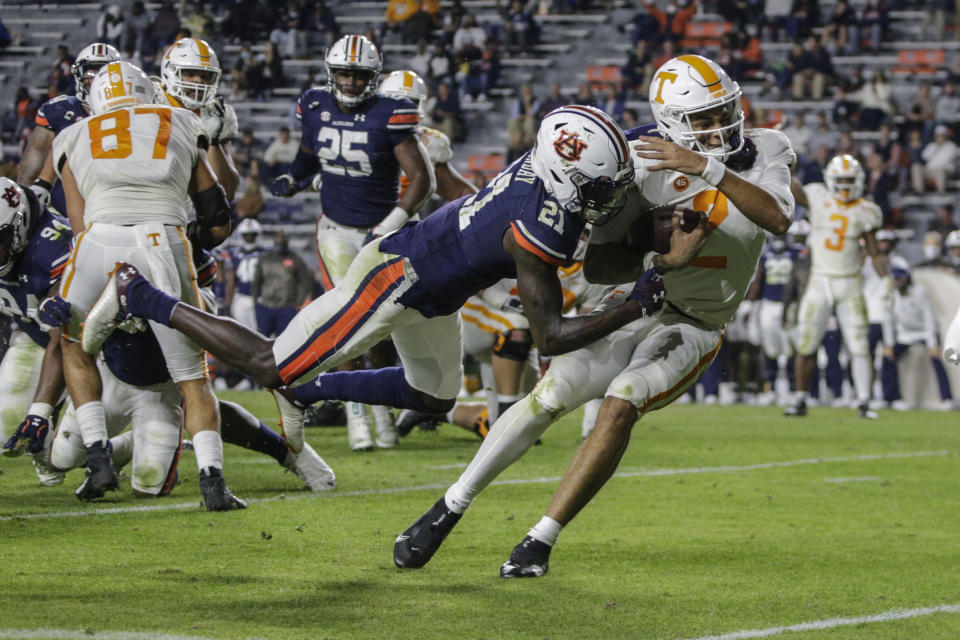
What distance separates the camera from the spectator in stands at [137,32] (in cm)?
1964

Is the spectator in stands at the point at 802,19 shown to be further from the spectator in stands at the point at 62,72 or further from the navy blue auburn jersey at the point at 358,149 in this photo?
the navy blue auburn jersey at the point at 358,149

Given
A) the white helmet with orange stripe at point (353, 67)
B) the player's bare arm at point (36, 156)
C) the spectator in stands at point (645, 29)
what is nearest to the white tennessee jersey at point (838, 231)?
the white helmet with orange stripe at point (353, 67)

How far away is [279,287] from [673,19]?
7541mm

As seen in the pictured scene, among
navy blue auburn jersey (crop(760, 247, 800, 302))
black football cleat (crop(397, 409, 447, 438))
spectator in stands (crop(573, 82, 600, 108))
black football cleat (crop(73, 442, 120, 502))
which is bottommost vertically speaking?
navy blue auburn jersey (crop(760, 247, 800, 302))

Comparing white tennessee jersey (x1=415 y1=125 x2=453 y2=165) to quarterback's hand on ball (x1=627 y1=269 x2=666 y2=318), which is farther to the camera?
white tennessee jersey (x1=415 y1=125 x2=453 y2=165)

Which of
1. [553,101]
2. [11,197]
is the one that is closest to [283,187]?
[11,197]

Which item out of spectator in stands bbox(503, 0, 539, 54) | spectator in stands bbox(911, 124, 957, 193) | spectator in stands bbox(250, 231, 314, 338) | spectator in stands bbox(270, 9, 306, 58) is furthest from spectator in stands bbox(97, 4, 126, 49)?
spectator in stands bbox(911, 124, 957, 193)

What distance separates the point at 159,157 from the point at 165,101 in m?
1.14

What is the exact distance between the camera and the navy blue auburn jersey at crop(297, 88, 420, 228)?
7859mm

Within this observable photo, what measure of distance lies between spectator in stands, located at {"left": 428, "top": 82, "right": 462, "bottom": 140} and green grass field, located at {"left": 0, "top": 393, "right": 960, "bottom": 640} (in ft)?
37.3

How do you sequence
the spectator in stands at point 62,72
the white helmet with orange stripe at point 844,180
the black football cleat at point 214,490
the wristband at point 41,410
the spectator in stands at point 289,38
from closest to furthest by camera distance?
the black football cleat at point 214,490, the wristband at point 41,410, the white helmet with orange stripe at point 844,180, the spectator in stands at point 62,72, the spectator in stands at point 289,38

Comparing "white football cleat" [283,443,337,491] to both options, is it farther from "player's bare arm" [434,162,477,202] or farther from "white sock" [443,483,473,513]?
"player's bare arm" [434,162,477,202]

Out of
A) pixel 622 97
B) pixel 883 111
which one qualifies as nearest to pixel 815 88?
pixel 883 111

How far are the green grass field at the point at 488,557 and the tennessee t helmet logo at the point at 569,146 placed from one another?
127cm
